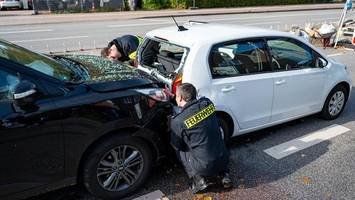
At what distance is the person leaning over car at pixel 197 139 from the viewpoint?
359 centimetres

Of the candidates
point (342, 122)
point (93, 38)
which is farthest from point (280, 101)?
point (93, 38)

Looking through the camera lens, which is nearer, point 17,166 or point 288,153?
point 17,166

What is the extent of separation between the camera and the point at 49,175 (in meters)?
3.19

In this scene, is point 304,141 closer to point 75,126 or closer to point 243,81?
point 243,81

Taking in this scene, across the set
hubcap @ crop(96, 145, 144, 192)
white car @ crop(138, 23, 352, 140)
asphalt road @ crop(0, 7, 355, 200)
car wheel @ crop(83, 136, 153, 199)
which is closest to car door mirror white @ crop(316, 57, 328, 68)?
white car @ crop(138, 23, 352, 140)

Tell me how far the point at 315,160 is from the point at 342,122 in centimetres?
157

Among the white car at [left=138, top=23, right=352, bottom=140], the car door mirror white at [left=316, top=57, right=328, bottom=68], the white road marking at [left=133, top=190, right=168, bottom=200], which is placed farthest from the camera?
the car door mirror white at [left=316, top=57, right=328, bottom=68]

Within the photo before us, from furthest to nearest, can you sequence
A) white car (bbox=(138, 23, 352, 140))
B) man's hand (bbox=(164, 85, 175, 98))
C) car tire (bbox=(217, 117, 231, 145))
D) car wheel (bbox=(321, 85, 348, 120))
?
car wheel (bbox=(321, 85, 348, 120)) → car tire (bbox=(217, 117, 231, 145)) → white car (bbox=(138, 23, 352, 140)) → man's hand (bbox=(164, 85, 175, 98))

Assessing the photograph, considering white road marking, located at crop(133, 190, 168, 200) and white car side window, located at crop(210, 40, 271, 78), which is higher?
white car side window, located at crop(210, 40, 271, 78)

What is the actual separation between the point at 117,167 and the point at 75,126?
0.67m

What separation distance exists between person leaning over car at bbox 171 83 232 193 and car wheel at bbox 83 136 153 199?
1.23 ft

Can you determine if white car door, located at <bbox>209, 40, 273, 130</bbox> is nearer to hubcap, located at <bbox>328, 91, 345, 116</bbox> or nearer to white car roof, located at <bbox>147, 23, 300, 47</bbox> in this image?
white car roof, located at <bbox>147, 23, 300, 47</bbox>

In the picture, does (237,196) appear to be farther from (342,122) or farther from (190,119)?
(342,122)

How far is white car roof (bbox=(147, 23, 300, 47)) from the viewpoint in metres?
4.22
